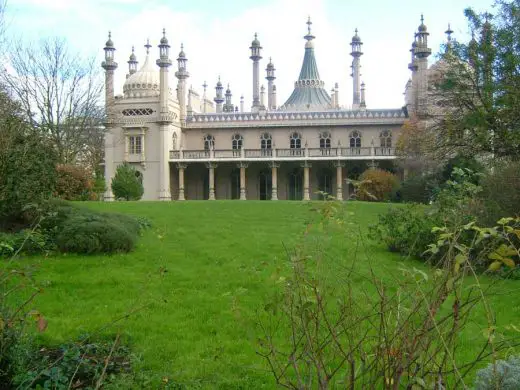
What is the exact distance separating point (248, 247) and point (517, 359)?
8282 mm

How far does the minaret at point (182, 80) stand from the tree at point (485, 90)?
23.7 m

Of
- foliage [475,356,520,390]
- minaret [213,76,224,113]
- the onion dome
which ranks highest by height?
minaret [213,76,224,113]

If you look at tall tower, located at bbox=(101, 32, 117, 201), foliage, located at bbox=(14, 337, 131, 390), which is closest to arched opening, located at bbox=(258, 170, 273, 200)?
tall tower, located at bbox=(101, 32, 117, 201)

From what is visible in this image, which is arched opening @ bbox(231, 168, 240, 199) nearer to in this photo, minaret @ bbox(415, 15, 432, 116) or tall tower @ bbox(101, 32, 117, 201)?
tall tower @ bbox(101, 32, 117, 201)

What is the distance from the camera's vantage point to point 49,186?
12.7 meters

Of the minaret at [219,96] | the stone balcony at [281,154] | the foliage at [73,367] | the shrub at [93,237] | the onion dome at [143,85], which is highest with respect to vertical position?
the minaret at [219,96]

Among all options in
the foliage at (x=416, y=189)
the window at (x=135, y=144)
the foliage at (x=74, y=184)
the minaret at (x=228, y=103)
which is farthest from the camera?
the minaret at (x=228, y=103)

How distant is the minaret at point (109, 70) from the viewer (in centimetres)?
3762

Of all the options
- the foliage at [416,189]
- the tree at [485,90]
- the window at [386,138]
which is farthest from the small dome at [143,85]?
the tree at [485,90]

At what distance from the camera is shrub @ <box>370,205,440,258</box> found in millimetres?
10992

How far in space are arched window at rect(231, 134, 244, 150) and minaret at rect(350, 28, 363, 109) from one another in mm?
8458

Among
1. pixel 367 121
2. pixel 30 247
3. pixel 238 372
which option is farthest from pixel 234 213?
pixel 367 121

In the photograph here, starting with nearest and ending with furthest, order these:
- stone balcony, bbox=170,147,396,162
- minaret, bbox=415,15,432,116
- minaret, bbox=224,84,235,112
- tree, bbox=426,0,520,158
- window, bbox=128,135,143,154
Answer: tree, bbox=426,0,520,158, minaret, bbox=415,15,432,116, stone balcony, bbox=170,147,396,162, window, bbox=128,135,143,154, minaret, bbox=224,84,235,112

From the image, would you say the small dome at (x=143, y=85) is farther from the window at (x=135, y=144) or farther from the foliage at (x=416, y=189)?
the foliage at (x=416, y=189)
